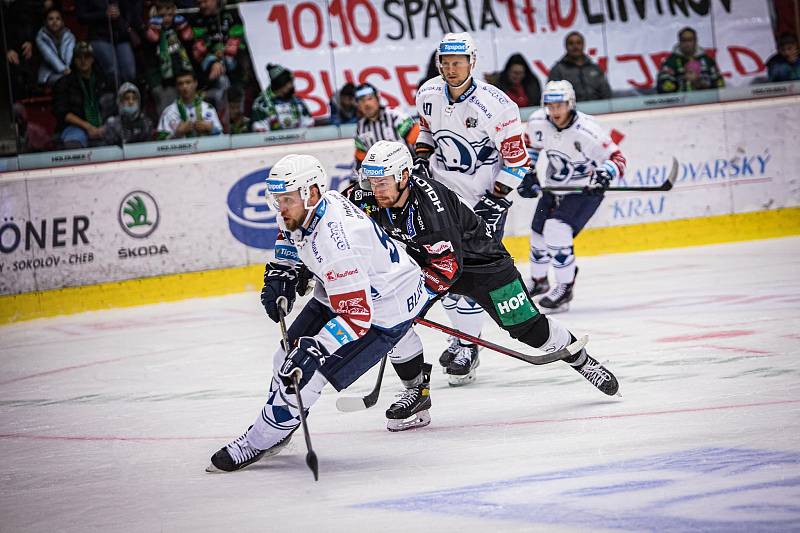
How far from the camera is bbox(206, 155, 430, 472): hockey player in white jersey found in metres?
3.48

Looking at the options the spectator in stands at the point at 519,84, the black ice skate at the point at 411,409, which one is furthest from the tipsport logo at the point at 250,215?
the black ice skate at the point at 411,409

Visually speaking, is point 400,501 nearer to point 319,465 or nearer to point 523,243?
point 319,465

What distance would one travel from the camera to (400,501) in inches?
124

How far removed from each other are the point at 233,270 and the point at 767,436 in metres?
6.26

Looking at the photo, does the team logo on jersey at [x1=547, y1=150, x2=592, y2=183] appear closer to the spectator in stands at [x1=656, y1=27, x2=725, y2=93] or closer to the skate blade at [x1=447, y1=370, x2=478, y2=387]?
the skate blade at [x1=447, y1=370, x2=478, y2=387]

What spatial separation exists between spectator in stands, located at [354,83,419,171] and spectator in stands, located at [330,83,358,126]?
1845mm

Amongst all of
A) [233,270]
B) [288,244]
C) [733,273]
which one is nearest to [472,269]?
[288,244]

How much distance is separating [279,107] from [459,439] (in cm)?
649

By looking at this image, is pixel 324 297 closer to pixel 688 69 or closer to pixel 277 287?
pixel 277 287

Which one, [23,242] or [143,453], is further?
[23,242]

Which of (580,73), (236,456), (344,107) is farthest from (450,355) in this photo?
(580,73)

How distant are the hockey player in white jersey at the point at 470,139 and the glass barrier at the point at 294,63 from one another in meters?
4.29

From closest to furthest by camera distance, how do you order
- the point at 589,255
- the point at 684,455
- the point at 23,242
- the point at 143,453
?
the point at 684,455
the point at 143,453
the point at 23,242
the point at 589,255

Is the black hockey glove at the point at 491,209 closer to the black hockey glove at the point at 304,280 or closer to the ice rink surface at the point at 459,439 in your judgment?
the ice rink surface at the point at 459,439
